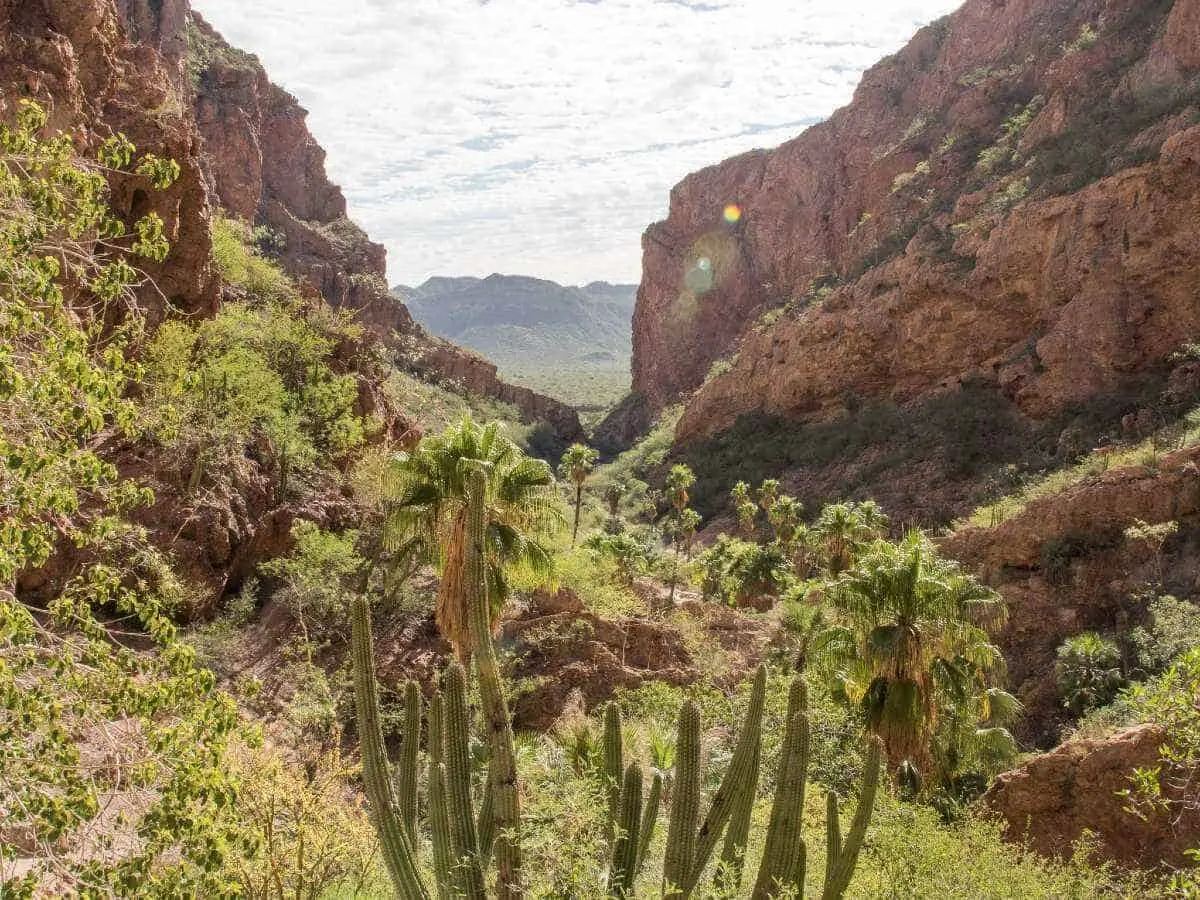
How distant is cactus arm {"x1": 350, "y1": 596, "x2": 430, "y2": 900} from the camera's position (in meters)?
8.30

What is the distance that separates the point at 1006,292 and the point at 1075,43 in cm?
2656

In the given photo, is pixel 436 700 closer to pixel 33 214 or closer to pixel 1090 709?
pixel 33 214

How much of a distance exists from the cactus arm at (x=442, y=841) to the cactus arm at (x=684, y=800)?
2344mm

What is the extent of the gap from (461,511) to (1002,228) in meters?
47.3

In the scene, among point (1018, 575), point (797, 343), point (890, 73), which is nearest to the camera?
point (1018, 575)

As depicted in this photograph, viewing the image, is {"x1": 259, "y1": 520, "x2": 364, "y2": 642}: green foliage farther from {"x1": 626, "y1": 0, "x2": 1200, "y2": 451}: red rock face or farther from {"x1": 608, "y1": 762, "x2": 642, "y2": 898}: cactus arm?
{"x1": 626, "y1": 0, "x2": 1200, "y2": 451}: red rock face

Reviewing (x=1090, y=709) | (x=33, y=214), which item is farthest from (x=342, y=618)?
(x=1090, y=709)

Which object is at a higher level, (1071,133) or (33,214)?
(1071,133)

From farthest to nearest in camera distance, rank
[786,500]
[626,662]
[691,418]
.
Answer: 1. [691,418]
2. [786,500]
3. [626,662]

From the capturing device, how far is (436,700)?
11.2m

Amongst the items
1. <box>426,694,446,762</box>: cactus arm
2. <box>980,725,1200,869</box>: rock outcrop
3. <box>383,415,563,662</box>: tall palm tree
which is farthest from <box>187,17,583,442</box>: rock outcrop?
<box>980,725,1200,869</box>: rock outcrop

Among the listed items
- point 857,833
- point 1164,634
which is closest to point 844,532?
point 1164,634

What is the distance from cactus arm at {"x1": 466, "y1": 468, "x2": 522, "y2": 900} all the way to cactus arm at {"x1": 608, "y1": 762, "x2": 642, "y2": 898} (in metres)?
1.37

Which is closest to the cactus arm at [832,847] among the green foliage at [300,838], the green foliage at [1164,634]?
the green foliage at [300,838]
